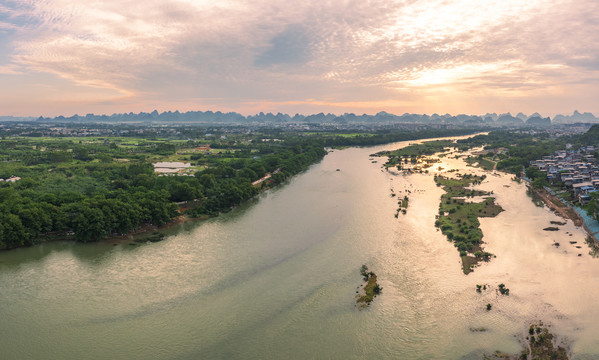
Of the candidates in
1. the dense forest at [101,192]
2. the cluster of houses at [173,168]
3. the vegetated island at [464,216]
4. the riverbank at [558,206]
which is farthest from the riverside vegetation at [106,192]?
the riverbank at [558,206]

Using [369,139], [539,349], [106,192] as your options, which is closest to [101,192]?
[106,192]

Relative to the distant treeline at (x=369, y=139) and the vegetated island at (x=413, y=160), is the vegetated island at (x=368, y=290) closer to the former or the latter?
the vegetated island at (x=413, y=160)

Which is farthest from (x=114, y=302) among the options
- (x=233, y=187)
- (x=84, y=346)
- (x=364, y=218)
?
(x=364, y=218)

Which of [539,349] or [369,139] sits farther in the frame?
[369,139]

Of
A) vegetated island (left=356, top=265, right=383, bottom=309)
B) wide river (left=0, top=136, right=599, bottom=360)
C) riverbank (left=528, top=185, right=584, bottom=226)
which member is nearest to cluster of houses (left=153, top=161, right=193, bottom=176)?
wide river (left=0, top=136, right=599, bottom=360)

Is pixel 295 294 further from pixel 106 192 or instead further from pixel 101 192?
pixel 101 192

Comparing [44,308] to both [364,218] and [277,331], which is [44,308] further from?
[364,218]
